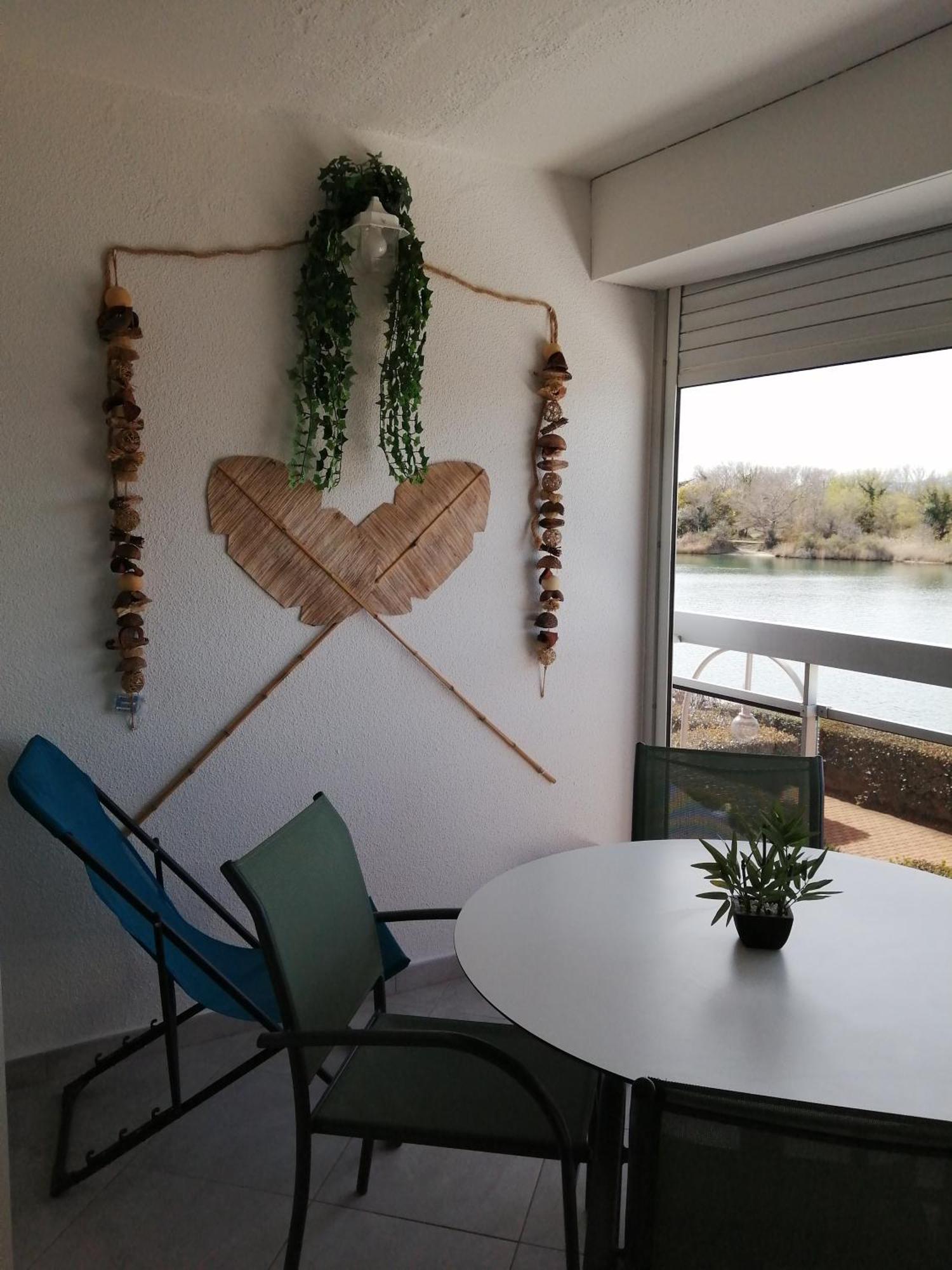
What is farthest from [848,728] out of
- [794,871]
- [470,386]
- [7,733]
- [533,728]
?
[7,733]

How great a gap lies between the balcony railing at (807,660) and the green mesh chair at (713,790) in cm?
51

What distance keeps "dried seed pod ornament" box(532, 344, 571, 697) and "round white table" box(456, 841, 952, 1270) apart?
1.21m

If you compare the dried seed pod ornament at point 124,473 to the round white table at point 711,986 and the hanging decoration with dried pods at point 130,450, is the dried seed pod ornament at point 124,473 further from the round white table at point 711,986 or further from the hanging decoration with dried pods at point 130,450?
the round white table at point 711,986

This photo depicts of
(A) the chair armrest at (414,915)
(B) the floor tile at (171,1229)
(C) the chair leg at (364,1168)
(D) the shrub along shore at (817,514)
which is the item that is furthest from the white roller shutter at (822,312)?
(B) the floor tile at (171,1229)

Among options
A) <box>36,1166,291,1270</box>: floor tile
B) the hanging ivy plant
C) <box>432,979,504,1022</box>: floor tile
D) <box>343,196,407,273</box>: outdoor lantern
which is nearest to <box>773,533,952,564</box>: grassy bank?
the hanging ivy plant

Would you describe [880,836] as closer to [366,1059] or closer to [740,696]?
[740,696]

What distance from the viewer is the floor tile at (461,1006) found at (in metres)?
2.85

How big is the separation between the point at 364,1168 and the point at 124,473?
1743 millimetres

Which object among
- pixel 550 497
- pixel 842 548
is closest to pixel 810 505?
pixel 842 548

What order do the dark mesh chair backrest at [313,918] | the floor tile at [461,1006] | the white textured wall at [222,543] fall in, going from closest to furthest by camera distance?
the dark mesh chair backrest at [313,918], the white textured wall at [222,543], the floor tile at [461,1006]

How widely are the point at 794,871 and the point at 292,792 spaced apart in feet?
5.18

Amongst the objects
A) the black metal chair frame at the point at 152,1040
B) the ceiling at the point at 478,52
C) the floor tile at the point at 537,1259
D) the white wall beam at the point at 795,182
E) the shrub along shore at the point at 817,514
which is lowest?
the floor tile at the point at 537,1259

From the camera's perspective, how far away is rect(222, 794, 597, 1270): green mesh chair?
1579 mm

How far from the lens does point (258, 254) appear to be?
261 cm
